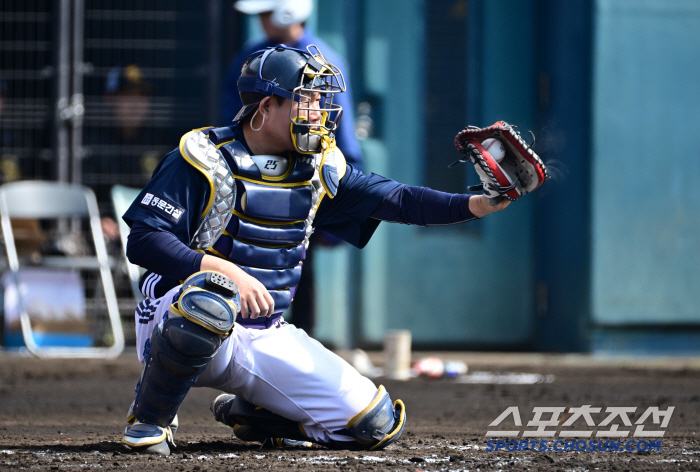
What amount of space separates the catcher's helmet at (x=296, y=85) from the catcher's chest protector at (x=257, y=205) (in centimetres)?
13

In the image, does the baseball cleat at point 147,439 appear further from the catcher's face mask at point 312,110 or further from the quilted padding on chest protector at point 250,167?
the catcher's face mask at point 312,110

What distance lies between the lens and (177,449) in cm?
331

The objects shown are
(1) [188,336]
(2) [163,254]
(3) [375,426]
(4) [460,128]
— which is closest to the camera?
(1) [188,336]

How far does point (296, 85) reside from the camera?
3.42m

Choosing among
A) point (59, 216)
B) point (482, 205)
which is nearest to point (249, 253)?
point (482, 205)

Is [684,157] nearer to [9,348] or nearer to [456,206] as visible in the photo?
[456,206]

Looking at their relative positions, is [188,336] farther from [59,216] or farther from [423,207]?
[59,216]

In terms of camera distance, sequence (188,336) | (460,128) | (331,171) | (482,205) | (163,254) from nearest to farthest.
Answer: (188,336)
(163,254)
(482,205)
(331,171)
(460,128)

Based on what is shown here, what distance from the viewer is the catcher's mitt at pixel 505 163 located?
325 centimetres

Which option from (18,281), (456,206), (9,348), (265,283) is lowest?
(9,348)

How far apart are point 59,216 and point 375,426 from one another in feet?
17.0

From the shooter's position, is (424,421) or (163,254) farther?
(424,421)

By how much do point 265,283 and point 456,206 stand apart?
736 mm

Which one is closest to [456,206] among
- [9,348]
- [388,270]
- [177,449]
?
[177,449]
